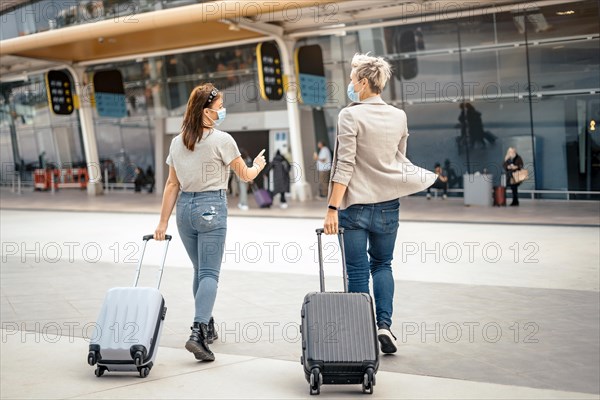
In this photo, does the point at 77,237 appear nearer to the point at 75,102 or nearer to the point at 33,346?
the point at 33,346

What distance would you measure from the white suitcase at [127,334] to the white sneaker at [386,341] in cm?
146

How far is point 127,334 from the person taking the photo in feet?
16.8

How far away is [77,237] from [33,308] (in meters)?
7.52

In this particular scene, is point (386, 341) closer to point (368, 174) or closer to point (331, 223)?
point (331, 223)

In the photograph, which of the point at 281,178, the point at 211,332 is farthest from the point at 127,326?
the point at 281,178

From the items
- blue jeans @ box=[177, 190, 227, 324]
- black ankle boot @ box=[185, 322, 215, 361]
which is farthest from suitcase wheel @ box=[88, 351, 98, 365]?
blue jeans @ box=[177, 190, 227, 324]

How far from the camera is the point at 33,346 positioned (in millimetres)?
6164

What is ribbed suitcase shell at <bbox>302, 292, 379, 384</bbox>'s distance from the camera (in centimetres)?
466

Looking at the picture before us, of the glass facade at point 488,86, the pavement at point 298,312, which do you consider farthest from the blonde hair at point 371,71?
the glass facade at point 488,86

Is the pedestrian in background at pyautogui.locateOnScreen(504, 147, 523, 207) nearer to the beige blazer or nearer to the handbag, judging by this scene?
the handbag

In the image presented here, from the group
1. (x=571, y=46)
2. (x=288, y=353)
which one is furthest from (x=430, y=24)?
(x=288, y=353)

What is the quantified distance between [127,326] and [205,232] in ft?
2.80

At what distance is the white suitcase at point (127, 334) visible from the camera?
16.7 ft

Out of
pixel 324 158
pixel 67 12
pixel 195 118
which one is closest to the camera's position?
pixel 195 118
